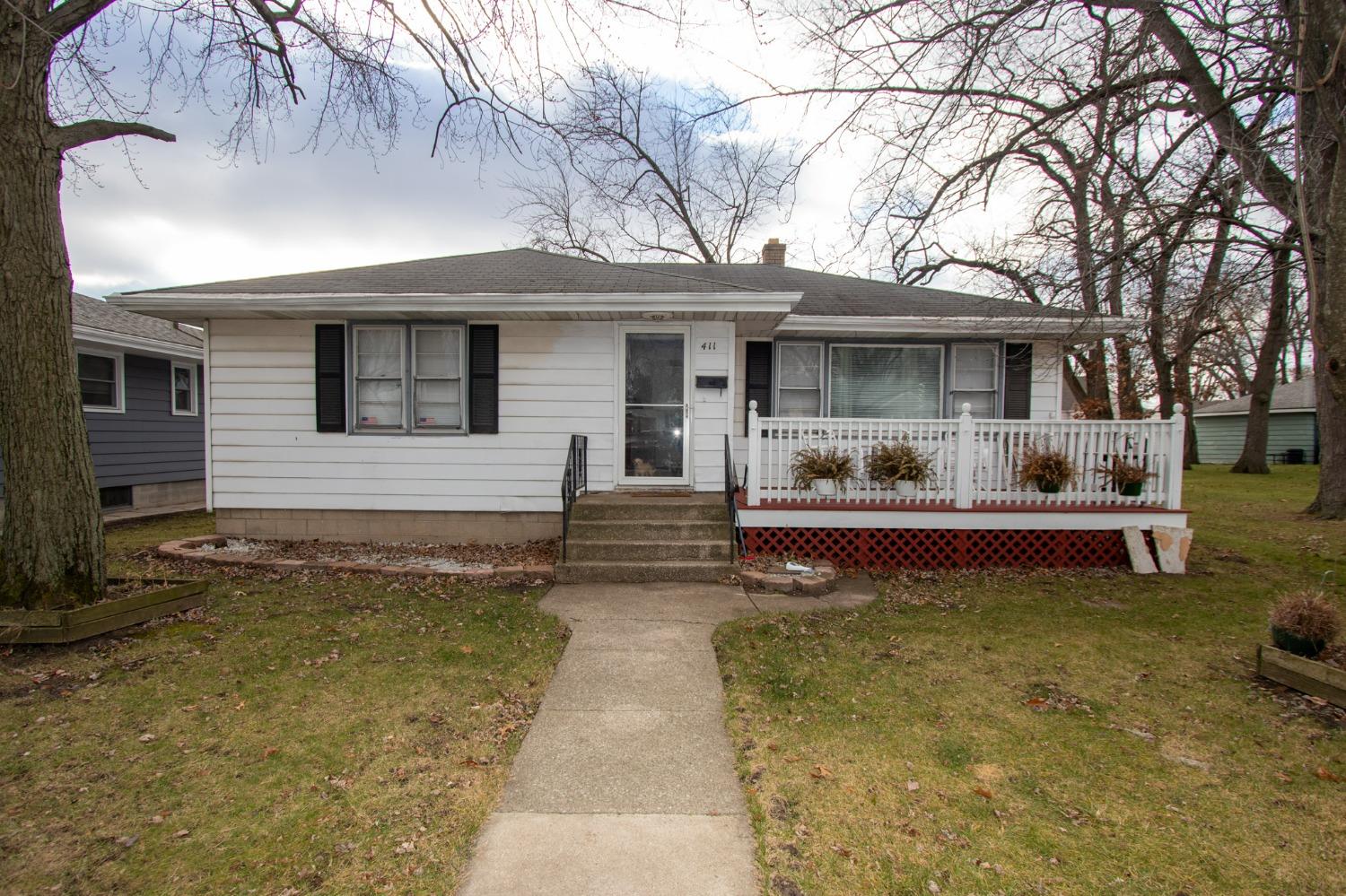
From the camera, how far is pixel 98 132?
5.09 meters

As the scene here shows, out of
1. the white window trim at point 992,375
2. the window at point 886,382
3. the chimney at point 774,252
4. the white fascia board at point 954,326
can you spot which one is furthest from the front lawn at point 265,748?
the chimney at point 774,252

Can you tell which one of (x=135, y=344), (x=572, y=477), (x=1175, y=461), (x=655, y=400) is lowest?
(x=572, y=477)

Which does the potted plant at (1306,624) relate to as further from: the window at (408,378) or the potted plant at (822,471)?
the window at (408,378)

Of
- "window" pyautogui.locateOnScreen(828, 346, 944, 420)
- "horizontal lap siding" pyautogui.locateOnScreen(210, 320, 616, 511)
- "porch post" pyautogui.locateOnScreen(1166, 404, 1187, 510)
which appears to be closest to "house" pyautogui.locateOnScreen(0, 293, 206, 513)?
"horizontal lap siding" pyautogui.locateOnScreen(210, 320, 616, 511)

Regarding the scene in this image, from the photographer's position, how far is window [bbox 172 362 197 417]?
1305 cm

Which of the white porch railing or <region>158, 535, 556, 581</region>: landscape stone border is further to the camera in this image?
the white porch railing

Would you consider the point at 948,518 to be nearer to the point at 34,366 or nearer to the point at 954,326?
the point at 954,326

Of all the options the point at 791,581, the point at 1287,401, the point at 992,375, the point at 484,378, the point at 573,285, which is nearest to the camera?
the point at 791,581

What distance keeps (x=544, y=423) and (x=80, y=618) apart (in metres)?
4.38

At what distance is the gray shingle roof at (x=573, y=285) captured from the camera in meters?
7.11

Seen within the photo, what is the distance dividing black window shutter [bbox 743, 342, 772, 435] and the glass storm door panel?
1058 mm

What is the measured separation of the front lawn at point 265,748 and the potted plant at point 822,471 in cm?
326

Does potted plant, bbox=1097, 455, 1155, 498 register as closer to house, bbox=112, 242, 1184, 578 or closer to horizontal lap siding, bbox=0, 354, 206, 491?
house, bbox=112, 242, 1184, 578

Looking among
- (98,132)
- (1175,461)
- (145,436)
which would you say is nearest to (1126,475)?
(1175,461)
